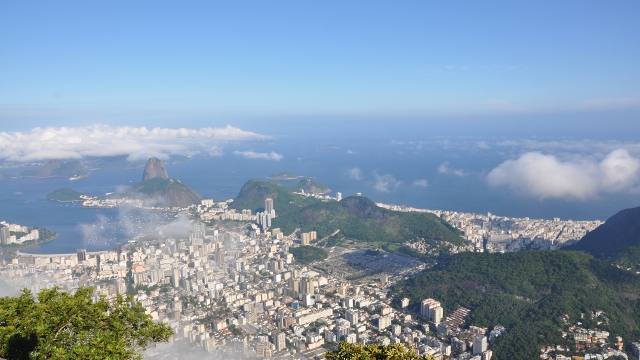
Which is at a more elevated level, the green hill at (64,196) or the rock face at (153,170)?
the rock face at (153,170)

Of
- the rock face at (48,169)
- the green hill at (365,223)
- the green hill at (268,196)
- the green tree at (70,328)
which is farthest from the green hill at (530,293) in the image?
the rock face at (48,169)

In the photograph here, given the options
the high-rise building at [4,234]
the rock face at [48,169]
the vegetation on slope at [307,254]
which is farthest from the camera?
the rock face at [48,169]

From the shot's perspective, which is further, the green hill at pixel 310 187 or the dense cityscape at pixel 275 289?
the green hill at pixel 310 187

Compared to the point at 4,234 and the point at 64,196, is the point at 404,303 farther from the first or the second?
the point at 64,196

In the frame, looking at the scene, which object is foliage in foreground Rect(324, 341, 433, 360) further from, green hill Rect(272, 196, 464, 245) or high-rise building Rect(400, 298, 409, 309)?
green hill Rect(272, 196, 464, 245)

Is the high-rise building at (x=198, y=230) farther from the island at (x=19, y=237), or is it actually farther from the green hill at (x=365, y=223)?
the island at (x=19, y=237)

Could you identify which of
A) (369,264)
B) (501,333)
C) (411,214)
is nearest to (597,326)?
(501,333)
